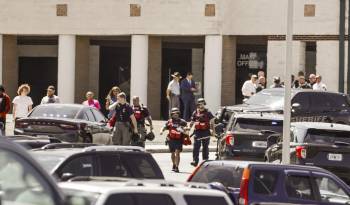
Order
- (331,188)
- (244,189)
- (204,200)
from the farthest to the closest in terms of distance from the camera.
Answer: (331,188) → (244,189) → (204,200)

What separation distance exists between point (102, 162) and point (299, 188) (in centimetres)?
298

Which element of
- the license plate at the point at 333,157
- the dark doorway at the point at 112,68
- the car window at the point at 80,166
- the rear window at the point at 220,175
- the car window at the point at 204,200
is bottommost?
the license plate at the point at 333,157

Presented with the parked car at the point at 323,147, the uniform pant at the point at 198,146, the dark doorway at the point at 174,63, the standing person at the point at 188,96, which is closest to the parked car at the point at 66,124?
the uniform pant at the point at 198,146

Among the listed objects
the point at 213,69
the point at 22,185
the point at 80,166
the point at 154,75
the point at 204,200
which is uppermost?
the point at 213,69

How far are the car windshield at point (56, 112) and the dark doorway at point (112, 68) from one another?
787 inches

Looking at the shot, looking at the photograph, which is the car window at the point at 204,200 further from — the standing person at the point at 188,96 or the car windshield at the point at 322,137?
the standing person at the point at 188,96

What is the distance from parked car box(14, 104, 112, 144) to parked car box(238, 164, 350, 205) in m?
11.9

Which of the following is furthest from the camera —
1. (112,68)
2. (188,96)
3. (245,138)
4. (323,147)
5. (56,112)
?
(112,68)

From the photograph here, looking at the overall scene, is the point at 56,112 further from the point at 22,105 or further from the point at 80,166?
the point at 80,166

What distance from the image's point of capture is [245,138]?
25.7 metres

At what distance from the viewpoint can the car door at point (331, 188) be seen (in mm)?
15336

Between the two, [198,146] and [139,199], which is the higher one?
[139,199]

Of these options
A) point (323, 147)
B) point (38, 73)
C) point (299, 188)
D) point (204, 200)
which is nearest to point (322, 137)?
point (323, 147)

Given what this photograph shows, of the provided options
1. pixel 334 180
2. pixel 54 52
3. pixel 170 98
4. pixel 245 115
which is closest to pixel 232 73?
pixel 170 98
